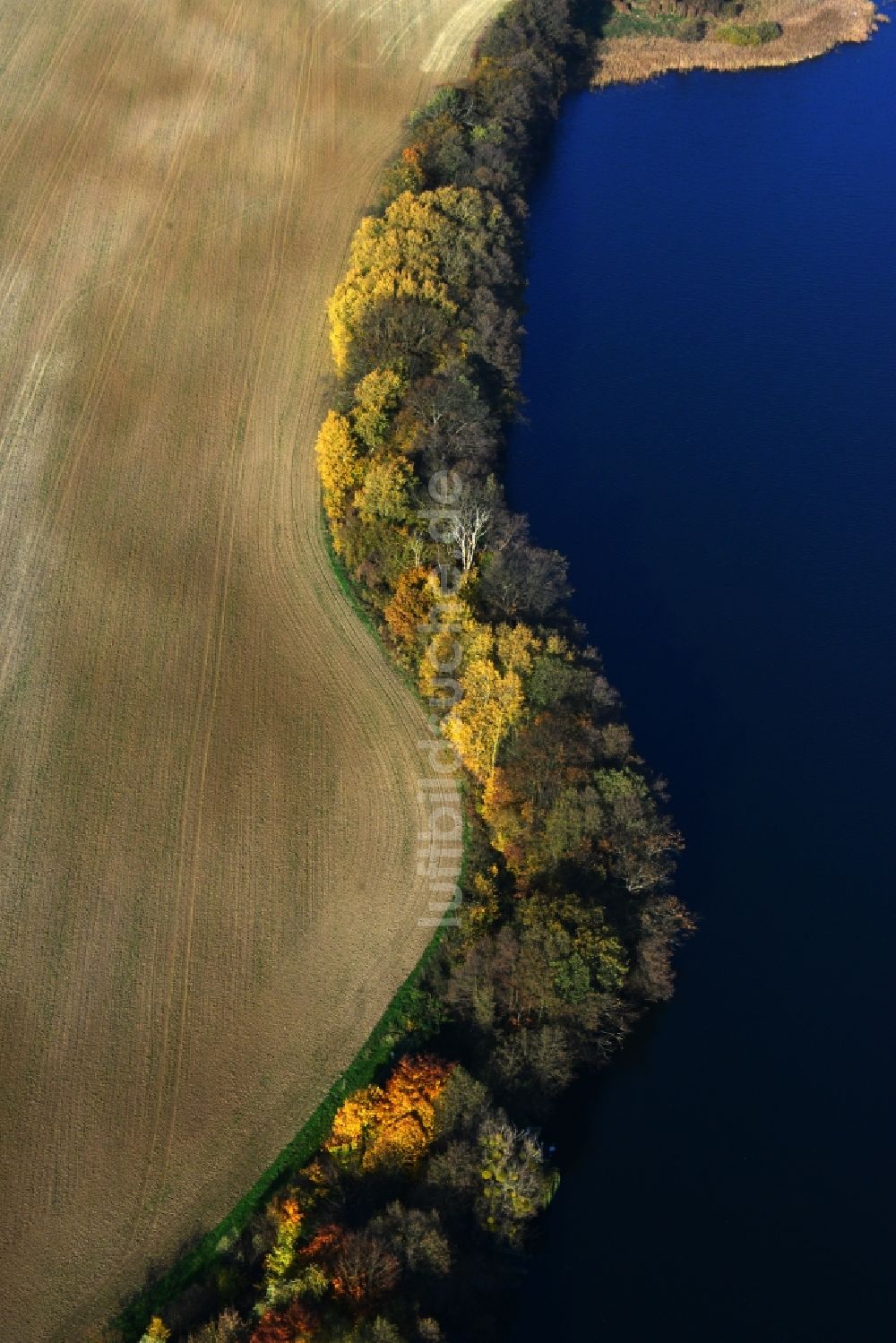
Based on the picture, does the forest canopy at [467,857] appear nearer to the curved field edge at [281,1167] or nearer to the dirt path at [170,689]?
the curved field edge at [281,1167]

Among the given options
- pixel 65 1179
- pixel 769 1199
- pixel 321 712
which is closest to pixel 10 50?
pixel 321 712

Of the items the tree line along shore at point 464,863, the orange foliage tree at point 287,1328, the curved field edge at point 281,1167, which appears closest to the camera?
the orange foliage tree at point 287,1328

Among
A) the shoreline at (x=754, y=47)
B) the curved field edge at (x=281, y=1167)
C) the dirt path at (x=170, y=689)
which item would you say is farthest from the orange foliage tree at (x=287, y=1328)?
the shoreline at (x=754, y=47)

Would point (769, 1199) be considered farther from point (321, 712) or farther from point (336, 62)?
point (336, 62)

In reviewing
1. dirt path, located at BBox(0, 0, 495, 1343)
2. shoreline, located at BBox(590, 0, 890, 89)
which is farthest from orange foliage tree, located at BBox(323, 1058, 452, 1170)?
shoreline, located at BBox(590, 0, 890, 89)

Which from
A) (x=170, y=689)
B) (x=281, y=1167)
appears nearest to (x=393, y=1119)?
(x=281, y=1167)

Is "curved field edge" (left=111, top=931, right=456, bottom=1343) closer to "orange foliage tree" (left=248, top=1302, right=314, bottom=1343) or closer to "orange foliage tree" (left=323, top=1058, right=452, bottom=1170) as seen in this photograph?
"orange foliage tree" (left=323, top=1058, right=452, bottom=1170)
